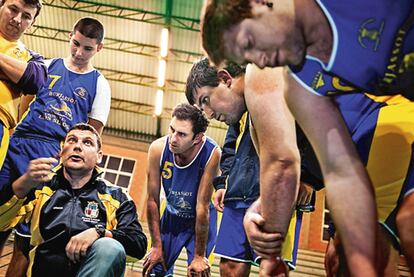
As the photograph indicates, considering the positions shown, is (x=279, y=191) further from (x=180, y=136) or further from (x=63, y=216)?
(x=180, y=136)

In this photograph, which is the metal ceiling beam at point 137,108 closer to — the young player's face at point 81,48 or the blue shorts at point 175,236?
the blue shorts at point 175,236

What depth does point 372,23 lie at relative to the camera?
131 cm

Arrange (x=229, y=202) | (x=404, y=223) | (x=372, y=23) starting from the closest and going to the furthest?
(x=372, y=23) → (x=404, y=223) → (x=229, y=202)

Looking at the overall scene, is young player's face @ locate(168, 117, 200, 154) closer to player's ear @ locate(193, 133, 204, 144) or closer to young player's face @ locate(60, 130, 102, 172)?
player's ear @ locate(193, 133, 204, 144)

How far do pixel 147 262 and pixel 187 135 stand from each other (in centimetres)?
127

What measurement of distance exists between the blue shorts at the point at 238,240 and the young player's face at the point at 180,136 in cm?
119

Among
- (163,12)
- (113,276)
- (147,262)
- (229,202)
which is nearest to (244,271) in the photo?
(229,202)

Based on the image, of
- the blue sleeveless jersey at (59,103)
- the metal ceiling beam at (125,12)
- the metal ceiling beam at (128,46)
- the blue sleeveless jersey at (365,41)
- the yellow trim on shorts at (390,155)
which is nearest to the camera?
the blue sleeveless jersey at (365,41)

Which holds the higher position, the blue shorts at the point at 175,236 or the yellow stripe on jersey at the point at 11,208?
the yellow stripe on jersey at the point at 11,208

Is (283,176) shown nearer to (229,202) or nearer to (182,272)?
(229,202)

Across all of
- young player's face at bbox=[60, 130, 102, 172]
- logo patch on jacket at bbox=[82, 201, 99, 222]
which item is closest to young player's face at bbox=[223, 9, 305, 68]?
logo patch on jacket at bbox=[82, 201, 99, 222]

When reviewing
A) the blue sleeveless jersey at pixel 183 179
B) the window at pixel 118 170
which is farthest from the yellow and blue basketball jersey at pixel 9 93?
the window at pixel 118 170

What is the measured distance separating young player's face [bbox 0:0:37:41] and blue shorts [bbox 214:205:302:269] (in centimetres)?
204

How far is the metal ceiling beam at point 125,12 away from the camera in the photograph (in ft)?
45.2
